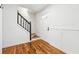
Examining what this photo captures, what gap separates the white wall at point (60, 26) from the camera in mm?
1654

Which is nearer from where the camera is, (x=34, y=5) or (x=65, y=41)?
(x=34, y=5)

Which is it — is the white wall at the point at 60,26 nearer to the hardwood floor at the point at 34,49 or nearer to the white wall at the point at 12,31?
the hardwood floor at the point at 34,49

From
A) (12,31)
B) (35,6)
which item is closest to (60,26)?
(35,6)

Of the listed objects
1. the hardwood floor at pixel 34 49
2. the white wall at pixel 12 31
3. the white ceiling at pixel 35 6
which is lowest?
the hardwood floor at pixel 34 49

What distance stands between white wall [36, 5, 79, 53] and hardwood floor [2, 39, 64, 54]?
→ 102 mm

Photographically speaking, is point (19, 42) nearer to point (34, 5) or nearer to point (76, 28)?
point (34, 5)

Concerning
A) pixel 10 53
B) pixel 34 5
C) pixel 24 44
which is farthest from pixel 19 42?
pixel 34 5

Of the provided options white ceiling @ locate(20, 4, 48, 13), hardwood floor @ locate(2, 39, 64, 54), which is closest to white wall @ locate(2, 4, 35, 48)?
hardwood floor @ locate(2, 39, 64, 54)

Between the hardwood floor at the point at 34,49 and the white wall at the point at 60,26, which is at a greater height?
the white wall at the point at 60,26

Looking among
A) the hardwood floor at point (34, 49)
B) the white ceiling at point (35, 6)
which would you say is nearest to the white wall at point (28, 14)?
the white ceiling at point (35, 6)

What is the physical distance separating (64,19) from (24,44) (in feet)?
2.97

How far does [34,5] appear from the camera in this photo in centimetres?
165

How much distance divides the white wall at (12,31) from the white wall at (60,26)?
30 centimetres
